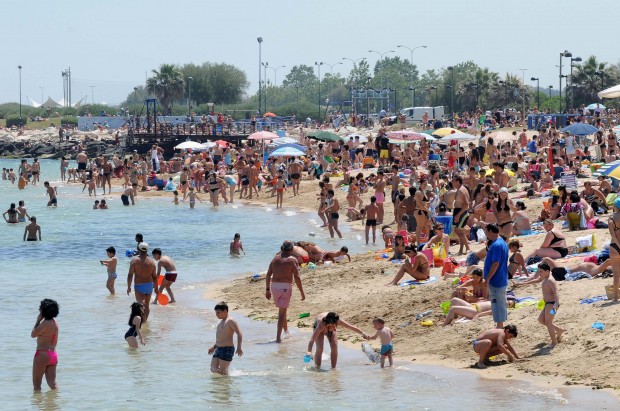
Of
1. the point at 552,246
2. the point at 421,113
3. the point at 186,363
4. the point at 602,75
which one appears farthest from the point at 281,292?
the point at 421,113

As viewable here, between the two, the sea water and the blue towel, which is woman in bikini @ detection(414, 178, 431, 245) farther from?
the blue towel

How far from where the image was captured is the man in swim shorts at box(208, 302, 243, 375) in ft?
39.7

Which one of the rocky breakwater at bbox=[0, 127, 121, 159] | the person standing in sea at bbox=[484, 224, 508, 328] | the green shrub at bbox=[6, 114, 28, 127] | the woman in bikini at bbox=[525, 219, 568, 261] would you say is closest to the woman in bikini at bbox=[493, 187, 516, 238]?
the woman in bikini at bbox=[525, 219, 568, 261]

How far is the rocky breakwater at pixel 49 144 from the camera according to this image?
83.4 metres

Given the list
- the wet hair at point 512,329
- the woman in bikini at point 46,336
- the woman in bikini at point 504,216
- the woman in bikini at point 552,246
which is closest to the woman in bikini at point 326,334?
the wet hair at point 512,329

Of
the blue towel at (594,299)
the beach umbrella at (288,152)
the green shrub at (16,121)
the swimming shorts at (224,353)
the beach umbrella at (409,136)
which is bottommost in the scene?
the swimming shorts at (224,353)

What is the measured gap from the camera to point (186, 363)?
45.3ft

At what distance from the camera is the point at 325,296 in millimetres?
17219

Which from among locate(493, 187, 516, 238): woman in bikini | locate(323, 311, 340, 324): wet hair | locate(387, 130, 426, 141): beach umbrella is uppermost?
locate(387, 130, 426, 141): beach umbrella

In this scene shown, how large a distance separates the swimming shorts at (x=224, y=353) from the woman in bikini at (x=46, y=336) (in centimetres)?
193

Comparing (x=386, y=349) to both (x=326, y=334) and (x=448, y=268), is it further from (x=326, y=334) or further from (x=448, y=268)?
(x=448, y=268)

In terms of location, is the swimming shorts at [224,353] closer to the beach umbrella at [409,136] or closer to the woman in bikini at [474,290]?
the woman in bikini at [474,290]

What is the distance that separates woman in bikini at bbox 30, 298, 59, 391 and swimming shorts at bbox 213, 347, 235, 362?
1927mm

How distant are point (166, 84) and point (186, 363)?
87756 millimetres
